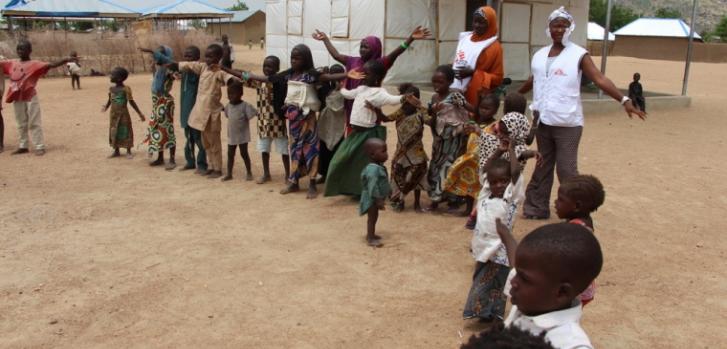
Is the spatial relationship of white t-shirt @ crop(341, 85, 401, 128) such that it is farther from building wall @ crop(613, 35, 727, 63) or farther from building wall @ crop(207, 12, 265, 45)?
building wall @ crop(207, 12, 265, 45)

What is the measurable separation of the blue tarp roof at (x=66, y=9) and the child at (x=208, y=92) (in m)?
17.8

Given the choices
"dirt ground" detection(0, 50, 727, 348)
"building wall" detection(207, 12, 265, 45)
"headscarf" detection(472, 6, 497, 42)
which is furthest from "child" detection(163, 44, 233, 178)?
"building wall" detection(207, 12, 265, 45)

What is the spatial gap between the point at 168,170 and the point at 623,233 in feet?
15.2

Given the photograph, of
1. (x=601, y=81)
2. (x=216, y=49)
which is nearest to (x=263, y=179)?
(x=216, y=49)

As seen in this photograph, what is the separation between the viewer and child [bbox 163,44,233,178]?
6203 mm

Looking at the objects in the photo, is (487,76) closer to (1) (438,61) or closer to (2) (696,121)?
(2) (696,121)

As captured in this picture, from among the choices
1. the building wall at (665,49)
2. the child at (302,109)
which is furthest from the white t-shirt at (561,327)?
the building wall at (665,49)

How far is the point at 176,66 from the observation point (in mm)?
6453

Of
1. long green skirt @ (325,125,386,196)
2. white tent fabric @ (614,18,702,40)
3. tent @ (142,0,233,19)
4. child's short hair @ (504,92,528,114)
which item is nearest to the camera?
child's short hair @ (504,92,528,114)

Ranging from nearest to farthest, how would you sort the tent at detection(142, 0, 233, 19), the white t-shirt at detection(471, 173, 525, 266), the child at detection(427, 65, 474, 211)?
the white t-shirt at detection(471, 173, 525, 266)
the child at detection(427, 65, 474, 211)
the tent at detection(142, 0, 233, 19)

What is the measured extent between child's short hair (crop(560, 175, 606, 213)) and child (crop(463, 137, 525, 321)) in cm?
46

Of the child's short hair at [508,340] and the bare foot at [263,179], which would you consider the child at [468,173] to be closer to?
the bare foot at [263,179]

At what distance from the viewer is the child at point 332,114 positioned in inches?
226

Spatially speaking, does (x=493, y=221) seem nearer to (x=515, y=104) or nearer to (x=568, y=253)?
(x=515, y=104)
